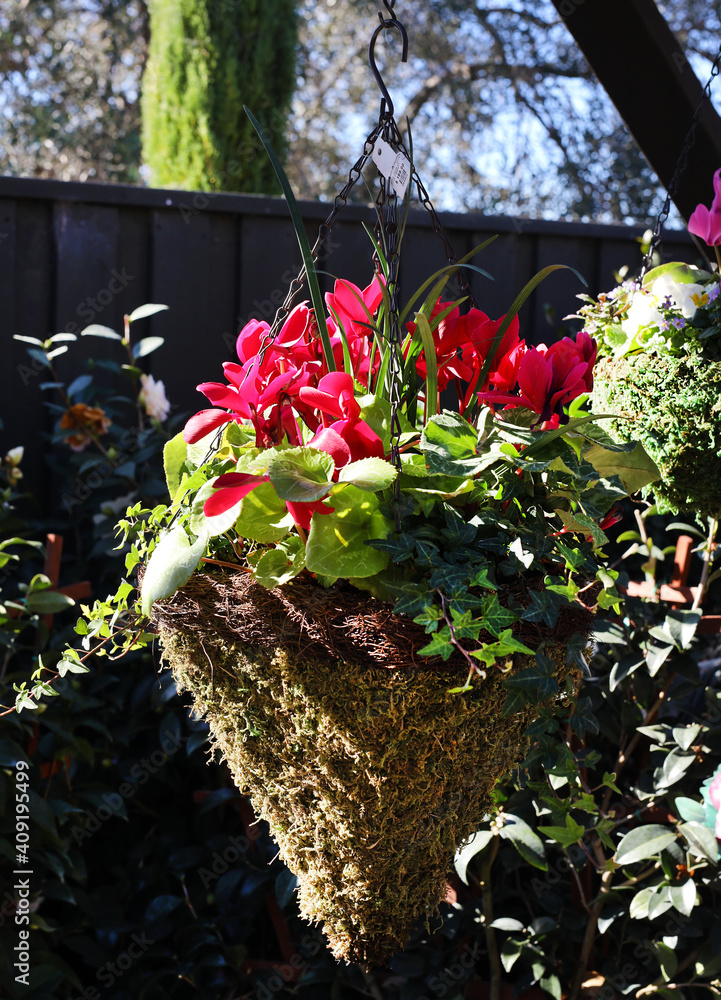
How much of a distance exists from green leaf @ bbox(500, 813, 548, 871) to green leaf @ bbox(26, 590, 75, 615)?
2.66 feet

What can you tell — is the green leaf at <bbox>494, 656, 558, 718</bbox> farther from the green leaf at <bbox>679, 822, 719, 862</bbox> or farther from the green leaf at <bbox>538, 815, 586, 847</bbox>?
the green leaf at <bbox>679, 822, 719, 862</bbox>

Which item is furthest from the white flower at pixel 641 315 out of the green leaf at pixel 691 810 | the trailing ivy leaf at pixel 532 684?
the green leaf at pixel 691 810

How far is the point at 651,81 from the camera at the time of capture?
1.13 metres

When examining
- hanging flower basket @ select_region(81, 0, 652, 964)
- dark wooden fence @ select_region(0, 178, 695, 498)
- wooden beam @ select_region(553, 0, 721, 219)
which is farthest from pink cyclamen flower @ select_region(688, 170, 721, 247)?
dark wooden fence @ select_region(0, 178, 695, 498)

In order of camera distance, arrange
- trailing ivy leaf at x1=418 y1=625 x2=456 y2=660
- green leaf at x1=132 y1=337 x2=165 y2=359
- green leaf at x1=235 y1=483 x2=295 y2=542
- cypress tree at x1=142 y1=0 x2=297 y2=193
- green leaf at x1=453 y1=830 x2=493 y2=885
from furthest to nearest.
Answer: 1. cypress tree at x1=142 y1=0 x2=297 y2=193
2. green leaf at x1=132 y1=337 x2=165 y2=359
3. green leaf at x1=453 y1=830 x2=493 y2=885
4. green leaf at x1=235 y1=483 x2=295 y2=542
5. trailing ivy leaf at x1=418 y1=625 x2=456 y2=660

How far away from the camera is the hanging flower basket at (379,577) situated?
579 millimetres

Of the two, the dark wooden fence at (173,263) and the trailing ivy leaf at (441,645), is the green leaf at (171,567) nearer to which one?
the trailing ivy leaf at (441,645)

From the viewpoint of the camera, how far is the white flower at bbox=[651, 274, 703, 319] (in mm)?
851

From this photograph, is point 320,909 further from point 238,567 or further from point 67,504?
point 67,504

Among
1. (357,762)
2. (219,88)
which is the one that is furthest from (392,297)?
(219,88)

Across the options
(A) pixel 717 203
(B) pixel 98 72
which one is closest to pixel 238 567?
(A) pixel 717 203

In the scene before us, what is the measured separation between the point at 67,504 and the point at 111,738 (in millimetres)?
502

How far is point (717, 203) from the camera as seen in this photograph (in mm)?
807

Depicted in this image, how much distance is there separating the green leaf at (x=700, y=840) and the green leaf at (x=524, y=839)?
0.22 metres
